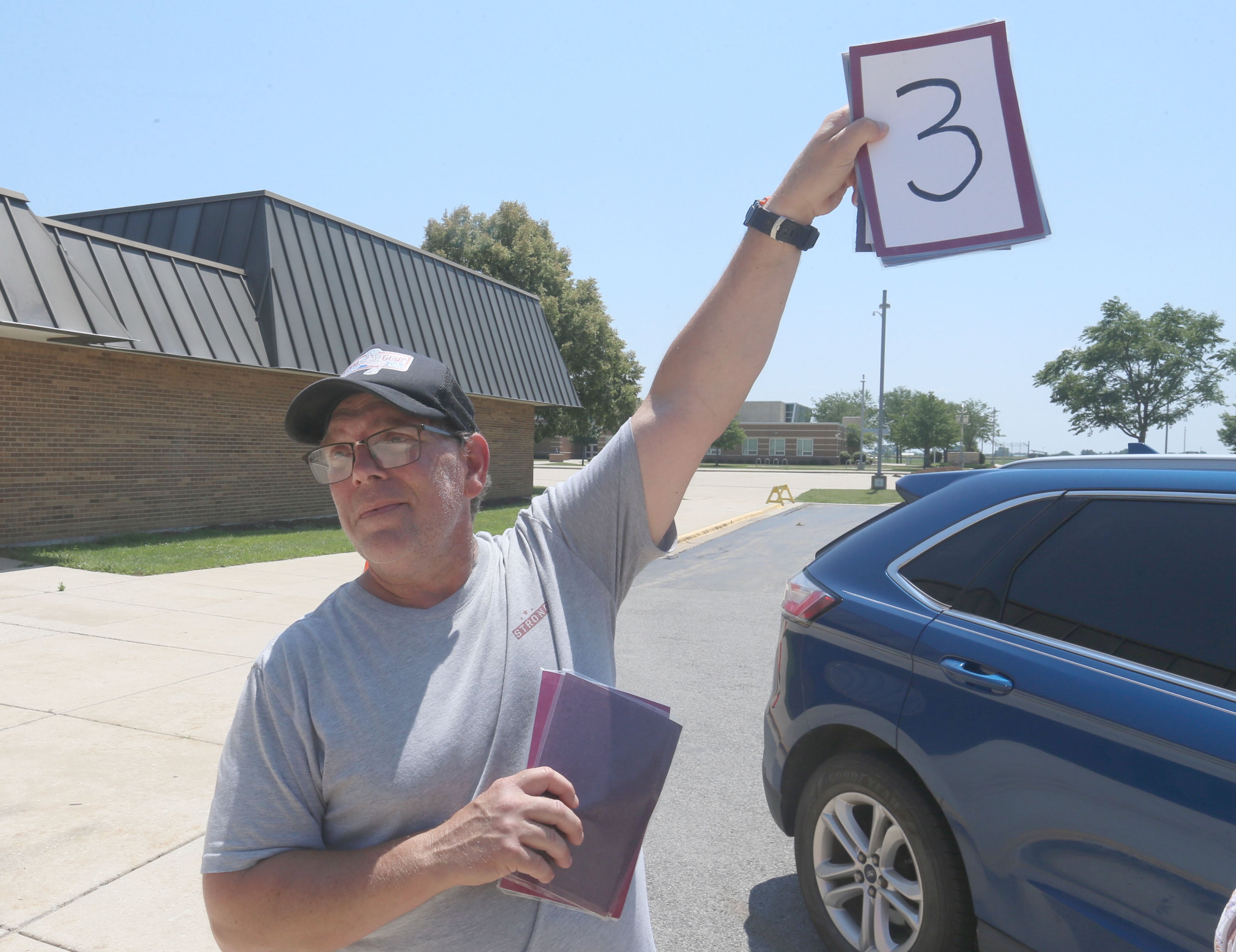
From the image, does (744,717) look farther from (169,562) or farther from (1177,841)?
(169,562)

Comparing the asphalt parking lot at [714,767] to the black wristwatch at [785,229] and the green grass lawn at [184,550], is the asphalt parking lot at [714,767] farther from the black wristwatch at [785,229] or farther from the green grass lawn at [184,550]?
the black wristwatch at [785,229]

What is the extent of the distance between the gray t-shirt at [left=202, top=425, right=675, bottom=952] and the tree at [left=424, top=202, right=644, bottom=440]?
29.5 metres

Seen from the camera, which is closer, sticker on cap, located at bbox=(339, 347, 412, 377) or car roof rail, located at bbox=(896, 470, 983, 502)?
sticker on cap, located at bbox=(339, 347, 412, 377)

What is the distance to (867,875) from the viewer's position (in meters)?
3.04

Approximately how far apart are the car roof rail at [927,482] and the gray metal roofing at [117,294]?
11.0 m

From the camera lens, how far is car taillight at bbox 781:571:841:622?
3357 mm

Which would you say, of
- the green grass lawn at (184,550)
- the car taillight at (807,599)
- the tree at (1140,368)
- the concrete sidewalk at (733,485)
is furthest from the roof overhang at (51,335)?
the tree at (1140,368)

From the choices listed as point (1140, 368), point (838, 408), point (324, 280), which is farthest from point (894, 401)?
point (324, 280)

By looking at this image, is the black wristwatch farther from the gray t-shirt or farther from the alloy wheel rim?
the alloy wheel rim

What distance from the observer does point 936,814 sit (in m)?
2.77

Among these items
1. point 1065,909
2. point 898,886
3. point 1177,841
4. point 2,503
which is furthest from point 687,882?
point 2,503

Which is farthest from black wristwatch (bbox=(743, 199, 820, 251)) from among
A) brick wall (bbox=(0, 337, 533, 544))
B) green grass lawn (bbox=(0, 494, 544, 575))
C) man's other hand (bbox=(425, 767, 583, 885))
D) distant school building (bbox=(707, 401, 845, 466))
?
distant school building (bbox=(707, 401, 845, 466))

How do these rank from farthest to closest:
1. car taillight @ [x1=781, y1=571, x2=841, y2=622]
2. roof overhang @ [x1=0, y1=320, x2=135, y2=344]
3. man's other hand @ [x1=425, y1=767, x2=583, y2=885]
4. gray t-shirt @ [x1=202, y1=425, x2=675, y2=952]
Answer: roof overhang @ [x1=0, y1=320, x2=135, y2=344] < car taillight @ [x1=781, y1=571, x2=841, y2=622] < gray t-shirt @ [x1=202, y1=425, x2=675, y2=952] < man's other hand @ [x1=425, y1=767, x2=583, y2=885]

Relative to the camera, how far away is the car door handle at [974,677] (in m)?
2.61
